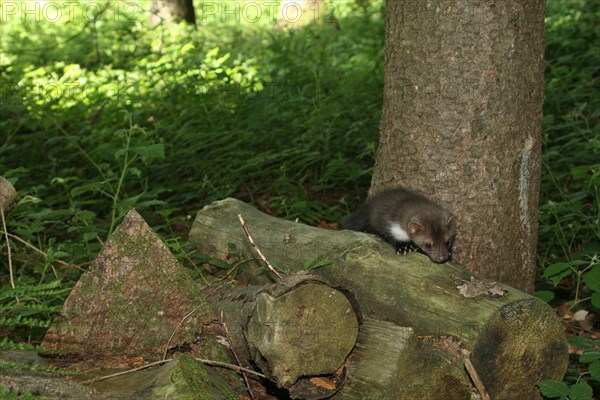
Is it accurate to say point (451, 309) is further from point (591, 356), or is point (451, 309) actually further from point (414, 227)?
point (414, 227)

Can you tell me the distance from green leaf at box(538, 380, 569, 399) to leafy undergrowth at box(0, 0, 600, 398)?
0.52 m

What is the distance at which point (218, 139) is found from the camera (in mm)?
8906

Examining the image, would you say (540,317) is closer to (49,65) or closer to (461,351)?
(461,351)

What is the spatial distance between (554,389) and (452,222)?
1.44m

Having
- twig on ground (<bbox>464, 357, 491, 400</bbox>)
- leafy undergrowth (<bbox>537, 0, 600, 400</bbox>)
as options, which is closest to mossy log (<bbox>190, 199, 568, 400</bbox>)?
twig on ground (<bbox>464, 357, 491, 400</bbox>)

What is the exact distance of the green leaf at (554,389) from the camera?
418cm

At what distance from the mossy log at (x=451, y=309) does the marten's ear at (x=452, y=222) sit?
0.62 meters

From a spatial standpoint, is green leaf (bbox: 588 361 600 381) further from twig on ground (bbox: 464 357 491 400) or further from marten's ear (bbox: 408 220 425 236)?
marten's ear (bbox: 408 220 425 236)

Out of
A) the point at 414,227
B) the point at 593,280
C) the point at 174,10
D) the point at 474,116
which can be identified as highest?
the point at 174,10

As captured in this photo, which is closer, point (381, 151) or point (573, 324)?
point (381, 151)

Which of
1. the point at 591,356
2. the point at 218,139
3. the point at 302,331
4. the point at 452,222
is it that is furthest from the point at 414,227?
the point at 218,139

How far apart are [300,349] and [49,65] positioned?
32.8 feet

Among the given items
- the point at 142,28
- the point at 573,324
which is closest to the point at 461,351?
the point at 573,324

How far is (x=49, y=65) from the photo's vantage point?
12.5 meters
